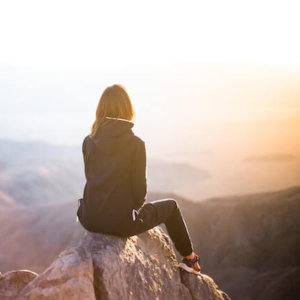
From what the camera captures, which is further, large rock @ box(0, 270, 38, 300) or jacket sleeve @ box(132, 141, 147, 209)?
large rock @ box(0, 270, 38, 300)

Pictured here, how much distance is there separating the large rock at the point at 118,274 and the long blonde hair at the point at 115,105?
4.32 feet

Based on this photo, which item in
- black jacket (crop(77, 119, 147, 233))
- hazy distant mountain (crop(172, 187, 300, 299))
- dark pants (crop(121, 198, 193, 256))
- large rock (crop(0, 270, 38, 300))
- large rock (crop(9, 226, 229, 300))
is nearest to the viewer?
large rock (crop(9, 226, 229, 300))

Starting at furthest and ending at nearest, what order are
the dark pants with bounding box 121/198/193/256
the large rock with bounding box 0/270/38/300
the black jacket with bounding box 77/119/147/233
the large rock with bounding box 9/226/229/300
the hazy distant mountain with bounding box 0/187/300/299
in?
1. the hazy distant mountain with bounding box 0/187/300/299
2. the large rock with bounding box 0/270/38/300
3. the dark pants with bounding box 121/198/193/256
4. the black jacket with bounding box 77/119/147/233
5. the large rock with bounding box 9/226/229/300

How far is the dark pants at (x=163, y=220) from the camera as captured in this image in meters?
5.51

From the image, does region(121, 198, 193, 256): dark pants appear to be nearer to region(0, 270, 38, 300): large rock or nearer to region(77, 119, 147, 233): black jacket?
region(77, 119, 147, 233): black jacket

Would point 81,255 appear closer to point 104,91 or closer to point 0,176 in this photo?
point 104,91

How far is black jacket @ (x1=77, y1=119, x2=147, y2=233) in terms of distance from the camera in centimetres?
521

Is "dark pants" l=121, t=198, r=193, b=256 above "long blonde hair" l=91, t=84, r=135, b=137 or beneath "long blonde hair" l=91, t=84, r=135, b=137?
beneath

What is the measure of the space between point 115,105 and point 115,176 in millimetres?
754

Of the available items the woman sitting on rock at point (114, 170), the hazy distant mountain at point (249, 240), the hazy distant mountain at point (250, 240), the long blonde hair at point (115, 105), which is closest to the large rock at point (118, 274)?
the woman sitting on rock at point (114, 170)

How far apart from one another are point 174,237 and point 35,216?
119 feet

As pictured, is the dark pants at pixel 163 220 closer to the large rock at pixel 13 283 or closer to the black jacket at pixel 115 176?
the black jacket at pixel 115 176

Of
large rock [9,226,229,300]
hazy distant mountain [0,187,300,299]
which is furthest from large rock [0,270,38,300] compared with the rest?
hazy distant mountain [0,187,300,299]

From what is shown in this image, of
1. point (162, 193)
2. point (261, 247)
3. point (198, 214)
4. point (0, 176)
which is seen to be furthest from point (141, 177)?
point (0, 176)
